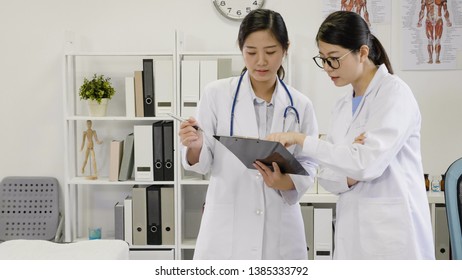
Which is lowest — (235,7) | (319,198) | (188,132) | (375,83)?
(319,198)

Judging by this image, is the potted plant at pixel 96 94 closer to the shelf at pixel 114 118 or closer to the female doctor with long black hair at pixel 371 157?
the shelf at pixel 114 118

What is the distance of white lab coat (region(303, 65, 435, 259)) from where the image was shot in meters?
1.32

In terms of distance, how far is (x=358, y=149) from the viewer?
1.34 m

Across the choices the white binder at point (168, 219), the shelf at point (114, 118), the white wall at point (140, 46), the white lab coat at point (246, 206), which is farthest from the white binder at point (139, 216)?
the white lab coat at point (246, 206)

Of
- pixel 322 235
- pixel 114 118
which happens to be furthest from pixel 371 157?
pixel 114 118

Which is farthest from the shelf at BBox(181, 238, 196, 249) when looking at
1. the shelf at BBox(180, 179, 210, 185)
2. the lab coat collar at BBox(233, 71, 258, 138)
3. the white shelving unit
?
the lab coat collar at BBox(233, 71, 258, 138)

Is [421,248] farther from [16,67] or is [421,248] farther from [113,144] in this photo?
[16,67]

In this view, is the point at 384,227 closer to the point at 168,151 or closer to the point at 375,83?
the point at 375,83

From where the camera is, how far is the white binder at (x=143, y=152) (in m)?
3.13

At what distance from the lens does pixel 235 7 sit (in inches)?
129

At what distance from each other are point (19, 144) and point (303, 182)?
234 cm

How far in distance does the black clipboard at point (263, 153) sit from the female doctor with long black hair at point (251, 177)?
70 mm

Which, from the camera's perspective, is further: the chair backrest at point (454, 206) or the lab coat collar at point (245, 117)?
the lab coat collar at point (245, 117)

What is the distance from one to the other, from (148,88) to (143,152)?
36 cm
